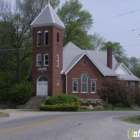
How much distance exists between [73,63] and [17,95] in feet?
32.1

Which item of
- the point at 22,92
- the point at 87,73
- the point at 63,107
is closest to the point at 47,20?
the point at 87,73

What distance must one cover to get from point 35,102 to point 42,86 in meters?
2.80

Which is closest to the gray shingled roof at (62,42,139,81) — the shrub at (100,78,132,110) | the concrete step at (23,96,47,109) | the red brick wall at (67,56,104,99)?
the red brick wall at (67,56,104,99)

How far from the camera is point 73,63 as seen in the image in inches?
2144

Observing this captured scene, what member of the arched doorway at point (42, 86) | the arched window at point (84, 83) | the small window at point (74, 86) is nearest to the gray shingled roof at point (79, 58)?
the small window at point (74, 86)

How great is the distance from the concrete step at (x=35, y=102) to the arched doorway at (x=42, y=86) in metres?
1.01

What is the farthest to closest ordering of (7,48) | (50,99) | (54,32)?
(7,48) < (54,32) < (50,99)

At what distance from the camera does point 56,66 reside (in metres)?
52.0

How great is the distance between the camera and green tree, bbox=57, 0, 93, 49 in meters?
70.2

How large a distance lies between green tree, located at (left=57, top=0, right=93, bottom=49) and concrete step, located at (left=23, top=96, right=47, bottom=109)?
21862 millimetres

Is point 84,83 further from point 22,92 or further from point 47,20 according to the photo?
point 47,20

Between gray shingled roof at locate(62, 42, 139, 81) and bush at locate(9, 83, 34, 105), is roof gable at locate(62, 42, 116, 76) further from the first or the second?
bush at locate(9, 83, 34, 105)

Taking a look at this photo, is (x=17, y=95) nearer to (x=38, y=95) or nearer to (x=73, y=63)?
(x=38, y=95)

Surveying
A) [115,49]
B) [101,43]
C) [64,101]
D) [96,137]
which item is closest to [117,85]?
[64,101]
